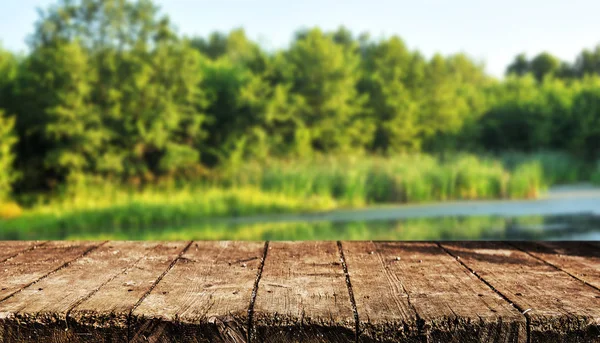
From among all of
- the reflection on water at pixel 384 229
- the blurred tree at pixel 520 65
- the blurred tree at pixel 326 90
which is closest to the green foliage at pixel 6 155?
the reflection on water at pixel 384 229

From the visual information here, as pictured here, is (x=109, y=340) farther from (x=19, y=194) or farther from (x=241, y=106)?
(x=241, y=106)

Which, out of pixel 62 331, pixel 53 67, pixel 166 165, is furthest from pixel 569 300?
pixel 53 67

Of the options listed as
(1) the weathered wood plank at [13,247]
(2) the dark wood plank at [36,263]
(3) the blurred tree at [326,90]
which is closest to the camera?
(2) the dark wood plank at [36,263]

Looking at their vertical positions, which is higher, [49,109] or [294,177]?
[49,109]

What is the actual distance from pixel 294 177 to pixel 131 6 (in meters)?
4.47

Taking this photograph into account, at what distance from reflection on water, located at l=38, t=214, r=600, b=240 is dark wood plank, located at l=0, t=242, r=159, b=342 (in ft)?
29.7

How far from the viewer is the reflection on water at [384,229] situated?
34.7 ft

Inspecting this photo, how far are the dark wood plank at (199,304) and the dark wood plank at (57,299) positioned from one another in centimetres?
6

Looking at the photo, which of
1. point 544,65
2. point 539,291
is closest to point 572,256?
point 539,291

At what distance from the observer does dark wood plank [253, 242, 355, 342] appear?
3.16ft

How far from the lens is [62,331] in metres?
1.01

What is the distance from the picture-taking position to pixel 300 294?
1101 mm

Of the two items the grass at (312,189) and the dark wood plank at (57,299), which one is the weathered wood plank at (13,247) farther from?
the grass at (312,189)

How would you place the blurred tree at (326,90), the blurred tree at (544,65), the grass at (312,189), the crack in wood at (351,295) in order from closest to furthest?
1. the crack in wood at (351,295)
2. the grass at (312,189)
3. the blurred tree at (544,65)
4. the blurred tree at (326,90)
